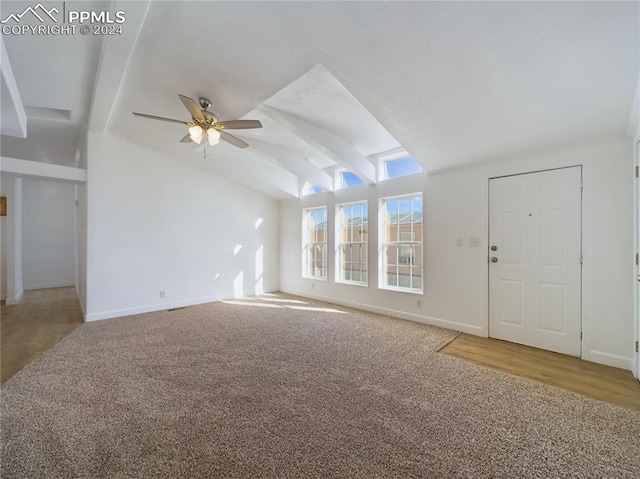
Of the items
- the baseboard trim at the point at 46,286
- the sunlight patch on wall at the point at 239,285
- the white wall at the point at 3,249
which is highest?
the white wall at the point at 3,249

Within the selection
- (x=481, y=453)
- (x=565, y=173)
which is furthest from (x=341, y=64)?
(x=481, y=453)

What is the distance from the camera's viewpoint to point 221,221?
5.62 metres

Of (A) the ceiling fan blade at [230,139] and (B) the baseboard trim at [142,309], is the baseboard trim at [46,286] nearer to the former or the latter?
(B) the baseboard trim at [142,309]

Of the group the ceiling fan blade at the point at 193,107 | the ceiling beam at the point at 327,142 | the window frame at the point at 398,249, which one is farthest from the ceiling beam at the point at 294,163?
the ceiling fan blade at the point at 193,107

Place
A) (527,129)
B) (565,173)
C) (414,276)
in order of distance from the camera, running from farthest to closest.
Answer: (414,276)
(565,173)
(527,129)

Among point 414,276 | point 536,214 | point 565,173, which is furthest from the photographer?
point 414,276

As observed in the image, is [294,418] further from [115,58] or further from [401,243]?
[115,58]

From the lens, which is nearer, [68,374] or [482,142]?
[68,374]

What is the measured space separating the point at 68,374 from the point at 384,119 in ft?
13.4

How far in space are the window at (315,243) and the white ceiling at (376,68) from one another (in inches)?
92.2

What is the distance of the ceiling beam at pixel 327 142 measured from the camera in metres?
3.42

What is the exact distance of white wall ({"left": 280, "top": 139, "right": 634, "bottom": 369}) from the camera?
2613 mm

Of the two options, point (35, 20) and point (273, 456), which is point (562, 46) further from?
point (35, 20)

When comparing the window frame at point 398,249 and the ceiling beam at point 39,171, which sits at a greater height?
the ceiling beam at point 39,171
